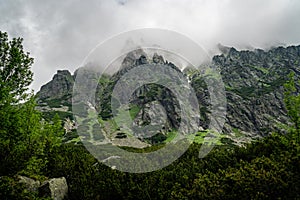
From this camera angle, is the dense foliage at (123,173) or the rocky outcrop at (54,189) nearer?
the dense foliage at (123,173)

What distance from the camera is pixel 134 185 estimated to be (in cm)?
2227

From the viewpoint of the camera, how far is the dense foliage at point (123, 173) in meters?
15.5

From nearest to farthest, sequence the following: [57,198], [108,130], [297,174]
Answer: [297,174] < [57,198] < [108,130]

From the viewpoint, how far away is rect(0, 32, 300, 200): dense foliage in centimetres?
1546

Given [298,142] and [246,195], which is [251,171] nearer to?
[246,195]

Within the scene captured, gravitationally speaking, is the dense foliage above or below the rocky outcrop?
above

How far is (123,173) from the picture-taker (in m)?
24.7

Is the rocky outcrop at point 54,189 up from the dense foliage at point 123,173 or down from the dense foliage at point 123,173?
down

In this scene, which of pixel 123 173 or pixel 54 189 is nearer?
pixel 54 189

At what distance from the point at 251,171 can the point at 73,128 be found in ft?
623

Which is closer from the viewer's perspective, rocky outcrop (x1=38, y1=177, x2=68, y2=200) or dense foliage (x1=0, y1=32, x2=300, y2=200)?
dense foliage (x1=0, y1=32, x2=300, y2=200)

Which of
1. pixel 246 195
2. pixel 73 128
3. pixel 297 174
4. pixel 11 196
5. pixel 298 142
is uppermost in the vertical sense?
pixel 73 128

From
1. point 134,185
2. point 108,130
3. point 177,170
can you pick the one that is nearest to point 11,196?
point 134,185

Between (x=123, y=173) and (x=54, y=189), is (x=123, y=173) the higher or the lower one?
the higher one
